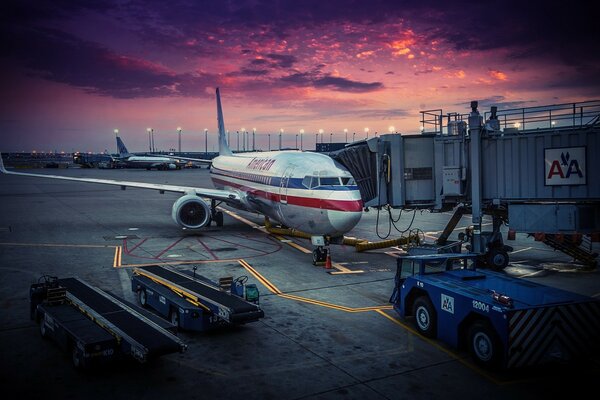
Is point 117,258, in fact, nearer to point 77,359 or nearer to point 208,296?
point 208,296

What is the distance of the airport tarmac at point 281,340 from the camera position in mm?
10516

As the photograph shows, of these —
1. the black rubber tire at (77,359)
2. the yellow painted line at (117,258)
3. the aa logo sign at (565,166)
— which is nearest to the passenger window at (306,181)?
the yellow painted line at (117,258)

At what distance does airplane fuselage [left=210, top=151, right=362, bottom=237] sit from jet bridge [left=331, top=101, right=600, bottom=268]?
98.7 inches

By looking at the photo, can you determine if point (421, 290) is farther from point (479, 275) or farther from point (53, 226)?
point (53, 226)

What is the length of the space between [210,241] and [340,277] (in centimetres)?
1137

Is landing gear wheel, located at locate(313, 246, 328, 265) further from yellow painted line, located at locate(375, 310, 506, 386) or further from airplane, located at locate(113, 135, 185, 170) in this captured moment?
airplane, located at locate(113, 135, 185, 170)

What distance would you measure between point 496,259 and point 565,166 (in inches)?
209

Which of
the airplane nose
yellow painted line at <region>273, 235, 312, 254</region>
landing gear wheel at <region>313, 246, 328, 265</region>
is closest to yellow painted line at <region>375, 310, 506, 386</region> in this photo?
the airplane nose

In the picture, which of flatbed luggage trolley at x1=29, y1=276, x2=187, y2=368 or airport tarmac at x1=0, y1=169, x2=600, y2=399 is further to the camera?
flatbed luggage trolley at x1=29, y1=276, x2=187, y2=368

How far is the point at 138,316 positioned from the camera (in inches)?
503

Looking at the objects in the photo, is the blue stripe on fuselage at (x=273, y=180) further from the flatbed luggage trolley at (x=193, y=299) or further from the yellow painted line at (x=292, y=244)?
the flatbed luggage trolley at (x=193, y=299)

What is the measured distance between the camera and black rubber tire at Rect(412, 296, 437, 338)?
13.3 metres

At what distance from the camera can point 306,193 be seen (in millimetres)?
22562

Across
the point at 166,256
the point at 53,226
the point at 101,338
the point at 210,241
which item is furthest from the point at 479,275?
the point at 53,226
